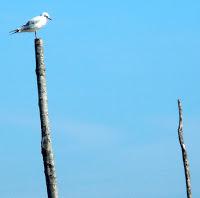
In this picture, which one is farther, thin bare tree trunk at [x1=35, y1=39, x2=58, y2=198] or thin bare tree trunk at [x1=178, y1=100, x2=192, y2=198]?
thin bare tree trunk at [x1=178, y1=100, x2=192, y2=198]

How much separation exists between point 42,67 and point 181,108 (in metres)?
12.9

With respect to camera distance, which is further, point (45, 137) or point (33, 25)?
point (33, 25)

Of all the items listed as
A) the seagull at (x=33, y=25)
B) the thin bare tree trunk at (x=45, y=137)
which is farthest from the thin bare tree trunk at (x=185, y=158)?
the thin bare tree trunk at (x=45, y=137)

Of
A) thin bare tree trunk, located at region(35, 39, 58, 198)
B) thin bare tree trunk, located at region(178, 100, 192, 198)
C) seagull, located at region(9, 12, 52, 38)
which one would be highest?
seagull, located at region(9, 12, 52, 38)

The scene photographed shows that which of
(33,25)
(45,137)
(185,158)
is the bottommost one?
(45,137)

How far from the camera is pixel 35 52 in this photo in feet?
41.7

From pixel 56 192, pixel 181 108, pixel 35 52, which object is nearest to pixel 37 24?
pixel 181 108

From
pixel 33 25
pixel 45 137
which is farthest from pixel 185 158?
pixel 45 137

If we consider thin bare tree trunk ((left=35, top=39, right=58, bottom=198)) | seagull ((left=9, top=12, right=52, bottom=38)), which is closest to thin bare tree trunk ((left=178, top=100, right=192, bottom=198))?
seagull ((left=9, top=12, right=52, bottom=38))

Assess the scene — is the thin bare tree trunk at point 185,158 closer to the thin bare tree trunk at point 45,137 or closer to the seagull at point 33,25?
the seagull at point 33,25

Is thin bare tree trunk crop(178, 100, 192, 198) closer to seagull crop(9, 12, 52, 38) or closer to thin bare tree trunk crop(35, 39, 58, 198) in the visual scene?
seagull crop(9, 12, 52, 38)

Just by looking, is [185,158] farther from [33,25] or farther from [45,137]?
[45,137]

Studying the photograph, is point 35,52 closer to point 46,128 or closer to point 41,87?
point 41,87

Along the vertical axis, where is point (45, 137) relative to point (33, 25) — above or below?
below
